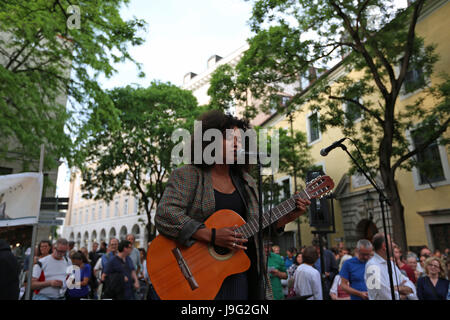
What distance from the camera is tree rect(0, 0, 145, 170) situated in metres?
8.78

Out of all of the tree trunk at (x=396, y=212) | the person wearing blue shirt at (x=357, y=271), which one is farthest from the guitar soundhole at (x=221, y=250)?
the tree trunk at (x=396, y=212)

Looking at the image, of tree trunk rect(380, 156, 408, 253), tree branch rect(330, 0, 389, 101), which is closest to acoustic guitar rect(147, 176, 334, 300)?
Result: tree trunk rect(380, 156, 408, 253)

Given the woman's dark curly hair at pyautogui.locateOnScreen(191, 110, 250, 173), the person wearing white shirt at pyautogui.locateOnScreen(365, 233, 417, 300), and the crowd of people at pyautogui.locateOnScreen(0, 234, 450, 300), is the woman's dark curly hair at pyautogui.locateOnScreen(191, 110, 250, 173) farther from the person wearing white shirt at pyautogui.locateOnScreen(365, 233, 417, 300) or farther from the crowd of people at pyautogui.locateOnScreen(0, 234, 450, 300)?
the person wearing white shirt at pyautogui.locateOnScreen(365, 233, 417, 300)

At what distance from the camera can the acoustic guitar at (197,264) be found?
6.53ft

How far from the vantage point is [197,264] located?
2.05 metres

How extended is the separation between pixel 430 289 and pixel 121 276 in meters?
5.99

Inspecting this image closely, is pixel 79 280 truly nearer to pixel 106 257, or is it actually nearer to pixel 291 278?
pixel 106 257

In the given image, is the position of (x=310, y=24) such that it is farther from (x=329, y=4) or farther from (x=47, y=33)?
(x=47, y=33)

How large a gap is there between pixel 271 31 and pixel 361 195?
11.0m

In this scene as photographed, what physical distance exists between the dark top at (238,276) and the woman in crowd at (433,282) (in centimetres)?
466

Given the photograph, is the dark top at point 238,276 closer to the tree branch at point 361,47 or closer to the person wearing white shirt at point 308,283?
the person wearing white shirt at point 308,283

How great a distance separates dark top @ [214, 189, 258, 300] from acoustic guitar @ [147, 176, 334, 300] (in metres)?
0.06

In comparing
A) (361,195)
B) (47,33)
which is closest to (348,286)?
(47,33)
